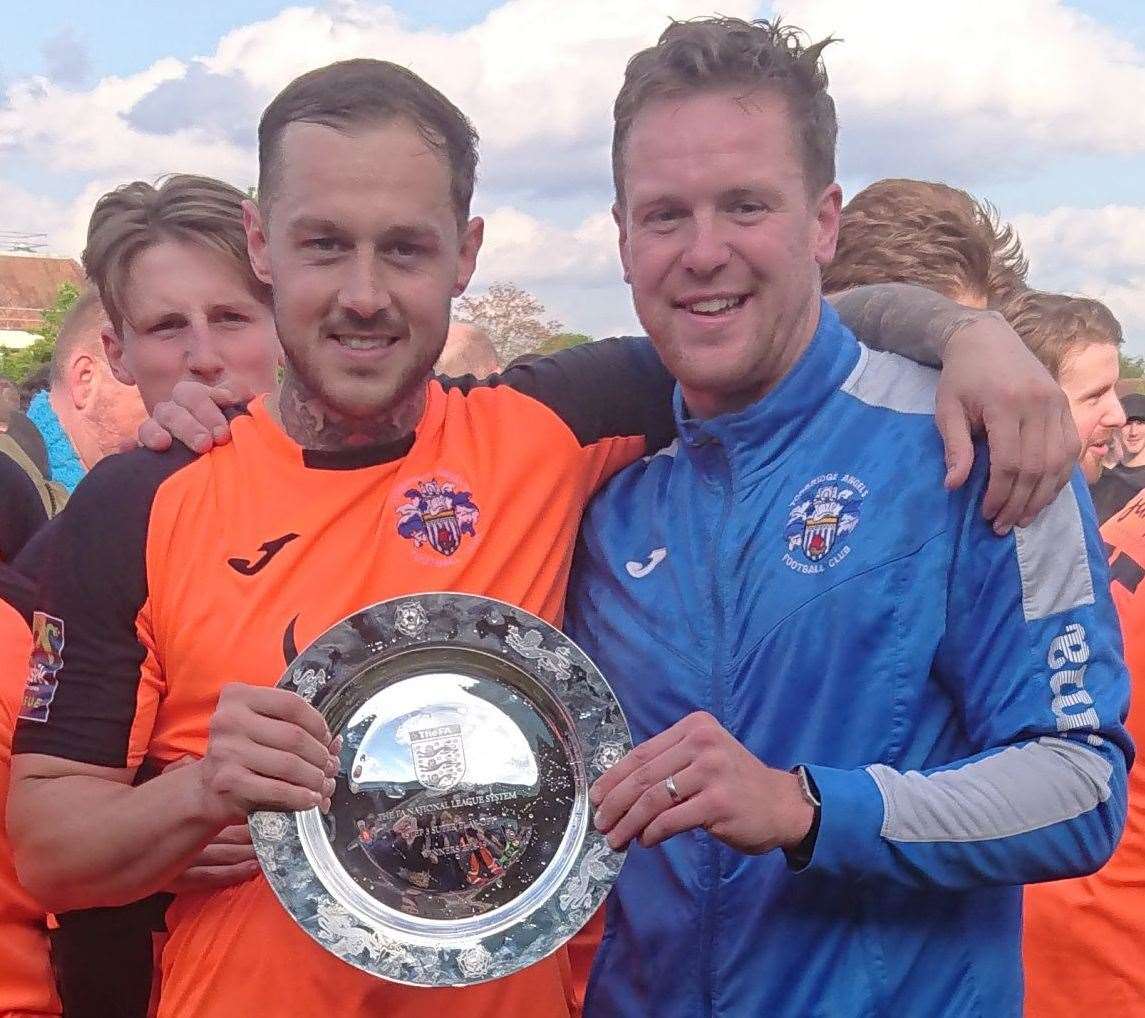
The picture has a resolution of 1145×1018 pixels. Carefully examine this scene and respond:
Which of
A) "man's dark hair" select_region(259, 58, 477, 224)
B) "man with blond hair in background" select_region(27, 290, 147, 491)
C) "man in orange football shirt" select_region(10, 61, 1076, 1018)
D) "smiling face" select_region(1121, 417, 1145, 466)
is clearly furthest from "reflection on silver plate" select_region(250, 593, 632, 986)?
"smiling face" select_region(1121, 417, 1145, 466)

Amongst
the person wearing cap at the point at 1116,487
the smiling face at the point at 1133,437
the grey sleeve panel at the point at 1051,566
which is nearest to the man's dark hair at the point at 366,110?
the grey sleeve panel at the point at 1051,566

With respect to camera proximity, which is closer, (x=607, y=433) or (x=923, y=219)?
(x=607, y=433)

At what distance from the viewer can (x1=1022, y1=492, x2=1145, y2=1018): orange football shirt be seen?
4.12 metres

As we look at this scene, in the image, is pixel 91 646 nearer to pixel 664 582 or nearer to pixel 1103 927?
pixel 664 582

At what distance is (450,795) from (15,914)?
1.30 meters

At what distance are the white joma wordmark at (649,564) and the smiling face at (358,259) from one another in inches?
23.8

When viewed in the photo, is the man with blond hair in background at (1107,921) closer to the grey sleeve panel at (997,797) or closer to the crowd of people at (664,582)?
the crowd of people at (664,582)

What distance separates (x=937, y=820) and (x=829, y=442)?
77cm

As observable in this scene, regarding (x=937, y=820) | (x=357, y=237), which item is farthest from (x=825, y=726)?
(x=357, y=237)

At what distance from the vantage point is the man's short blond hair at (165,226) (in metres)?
3.78

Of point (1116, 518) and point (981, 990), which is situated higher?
point (1116, 518)

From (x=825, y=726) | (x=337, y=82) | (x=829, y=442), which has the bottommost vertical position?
(x=825, y=726)

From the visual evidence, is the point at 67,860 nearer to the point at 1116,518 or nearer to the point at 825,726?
the point at 825,726

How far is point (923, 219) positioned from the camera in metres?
3.73
